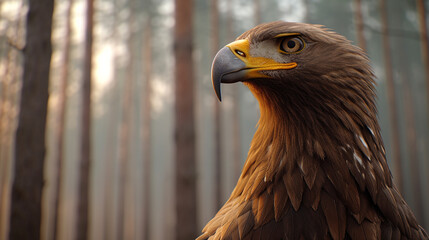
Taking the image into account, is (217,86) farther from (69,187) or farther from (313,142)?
(69,187)

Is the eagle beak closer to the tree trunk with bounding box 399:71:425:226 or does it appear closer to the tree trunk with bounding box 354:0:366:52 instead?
the tree trunk with bounding box 354:0:366:52

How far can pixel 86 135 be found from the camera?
7324 millimetres

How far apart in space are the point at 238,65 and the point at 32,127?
2306 millimetres

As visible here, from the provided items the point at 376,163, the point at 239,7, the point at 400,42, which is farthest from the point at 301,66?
the point at 400,42

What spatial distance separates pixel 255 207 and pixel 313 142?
48cm

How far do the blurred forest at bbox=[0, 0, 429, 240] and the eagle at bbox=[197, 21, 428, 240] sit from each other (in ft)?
7.43

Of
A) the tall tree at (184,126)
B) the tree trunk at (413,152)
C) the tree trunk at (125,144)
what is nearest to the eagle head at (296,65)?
the tall tree at (184,126)

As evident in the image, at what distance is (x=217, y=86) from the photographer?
1.57m

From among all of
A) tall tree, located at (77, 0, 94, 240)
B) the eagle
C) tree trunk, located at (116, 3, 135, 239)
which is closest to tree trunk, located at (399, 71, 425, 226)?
tree trunk, located at (116, 3, 135, 239)

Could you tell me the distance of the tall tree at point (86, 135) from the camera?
7.06 m

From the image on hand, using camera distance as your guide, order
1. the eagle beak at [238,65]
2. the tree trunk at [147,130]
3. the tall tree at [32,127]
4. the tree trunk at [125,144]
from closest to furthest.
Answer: the eagle beak at [238,65] < the tall tree at [32,127] < the tree trunk at [125,144] < the tree trunk at [147,130]

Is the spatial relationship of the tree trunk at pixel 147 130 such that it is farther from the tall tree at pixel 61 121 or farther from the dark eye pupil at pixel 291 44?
the dark eye pupil at pixel 291 44

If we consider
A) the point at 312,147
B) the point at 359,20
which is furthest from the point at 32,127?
the point at 359,20

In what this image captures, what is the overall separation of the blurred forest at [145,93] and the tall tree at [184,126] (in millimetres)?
18
